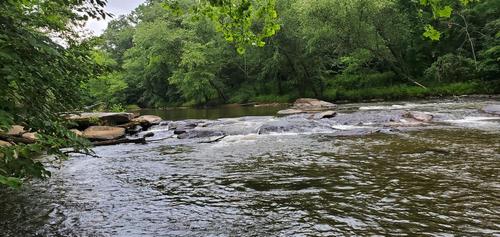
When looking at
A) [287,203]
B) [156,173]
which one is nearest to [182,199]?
[287,203]

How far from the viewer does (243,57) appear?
54219 millimetres

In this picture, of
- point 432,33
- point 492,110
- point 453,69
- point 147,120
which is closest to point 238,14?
point 432,33

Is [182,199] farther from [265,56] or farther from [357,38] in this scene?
[265,56]

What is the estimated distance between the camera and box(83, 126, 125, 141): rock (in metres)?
18.6

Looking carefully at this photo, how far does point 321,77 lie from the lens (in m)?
46.8

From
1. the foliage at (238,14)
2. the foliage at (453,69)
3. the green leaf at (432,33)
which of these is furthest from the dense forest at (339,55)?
the green leaf at (432,33)

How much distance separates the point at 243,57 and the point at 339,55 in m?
14.5

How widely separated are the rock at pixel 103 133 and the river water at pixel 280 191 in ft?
13.3

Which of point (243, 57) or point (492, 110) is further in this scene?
point (243, 57)

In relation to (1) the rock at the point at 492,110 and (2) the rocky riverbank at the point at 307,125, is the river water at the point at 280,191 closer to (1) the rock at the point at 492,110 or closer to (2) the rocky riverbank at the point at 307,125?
(2) the rocky riverbank at the point at 307,125

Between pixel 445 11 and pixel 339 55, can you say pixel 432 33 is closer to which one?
pixel 445 11

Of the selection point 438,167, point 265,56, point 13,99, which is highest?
point 265,56

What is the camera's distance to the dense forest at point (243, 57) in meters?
4.73

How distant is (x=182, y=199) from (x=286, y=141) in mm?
8083
